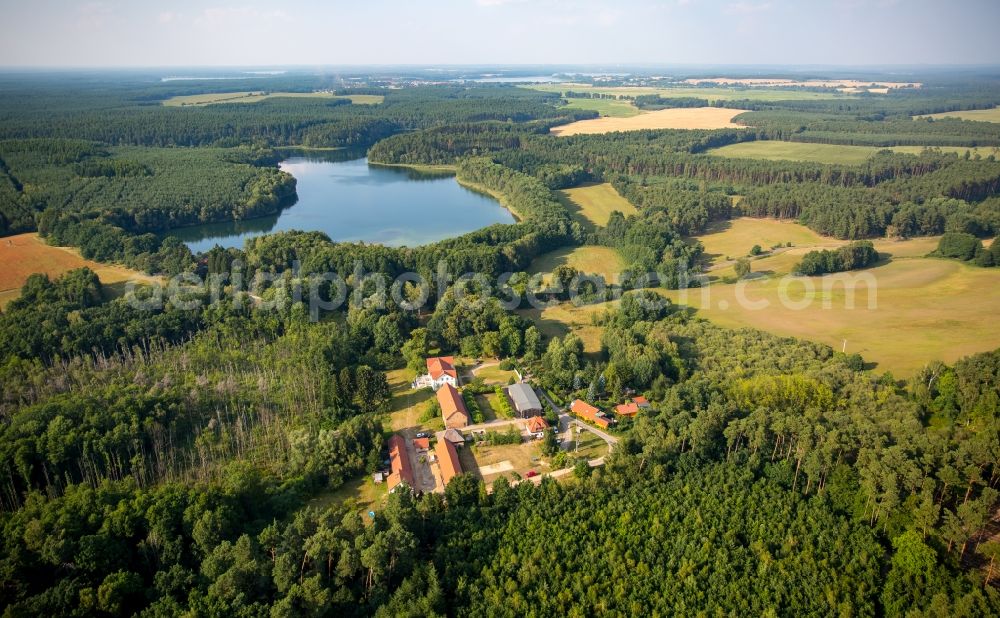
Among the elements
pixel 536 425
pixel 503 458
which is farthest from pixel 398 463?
pixel 536 425

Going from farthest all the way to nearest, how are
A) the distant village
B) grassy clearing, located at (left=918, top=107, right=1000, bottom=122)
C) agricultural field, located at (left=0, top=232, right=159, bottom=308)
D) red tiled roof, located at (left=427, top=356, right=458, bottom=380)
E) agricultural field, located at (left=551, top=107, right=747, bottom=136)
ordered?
grassy clearing, located at (left=918, top=107, right=1000, bottom=122), agricultural field, located at (left=551, top=107, right=747, bottom=136), agricultural field, located at (left=0, top=232, right=159, bottom=308), red tiled roof, located at (left=427, top=356, right=458, bottom=380), the distant village

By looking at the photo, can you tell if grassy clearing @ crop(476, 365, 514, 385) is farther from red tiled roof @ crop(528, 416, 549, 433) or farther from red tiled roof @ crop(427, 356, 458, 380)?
red tiled roof @ crop(528, 416, 549, 433)

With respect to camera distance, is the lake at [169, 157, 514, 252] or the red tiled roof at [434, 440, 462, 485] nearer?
the red tiled roof at [434, 440, 462, 485]

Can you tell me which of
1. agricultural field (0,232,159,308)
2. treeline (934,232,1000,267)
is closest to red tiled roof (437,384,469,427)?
agricultural field (0,232,159,308)

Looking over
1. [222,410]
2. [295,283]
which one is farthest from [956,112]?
[222,410]

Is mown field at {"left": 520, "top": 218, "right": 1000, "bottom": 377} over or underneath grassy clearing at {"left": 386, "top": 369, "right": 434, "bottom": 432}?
over

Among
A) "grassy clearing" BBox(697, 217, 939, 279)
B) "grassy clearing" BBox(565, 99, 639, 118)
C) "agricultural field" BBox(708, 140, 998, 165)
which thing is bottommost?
"grassy clearing" BBox(697, 217, 939, 279)

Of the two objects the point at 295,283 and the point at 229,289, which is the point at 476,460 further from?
the point at 229,289

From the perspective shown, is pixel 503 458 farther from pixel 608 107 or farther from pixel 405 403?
pixel 608 107
